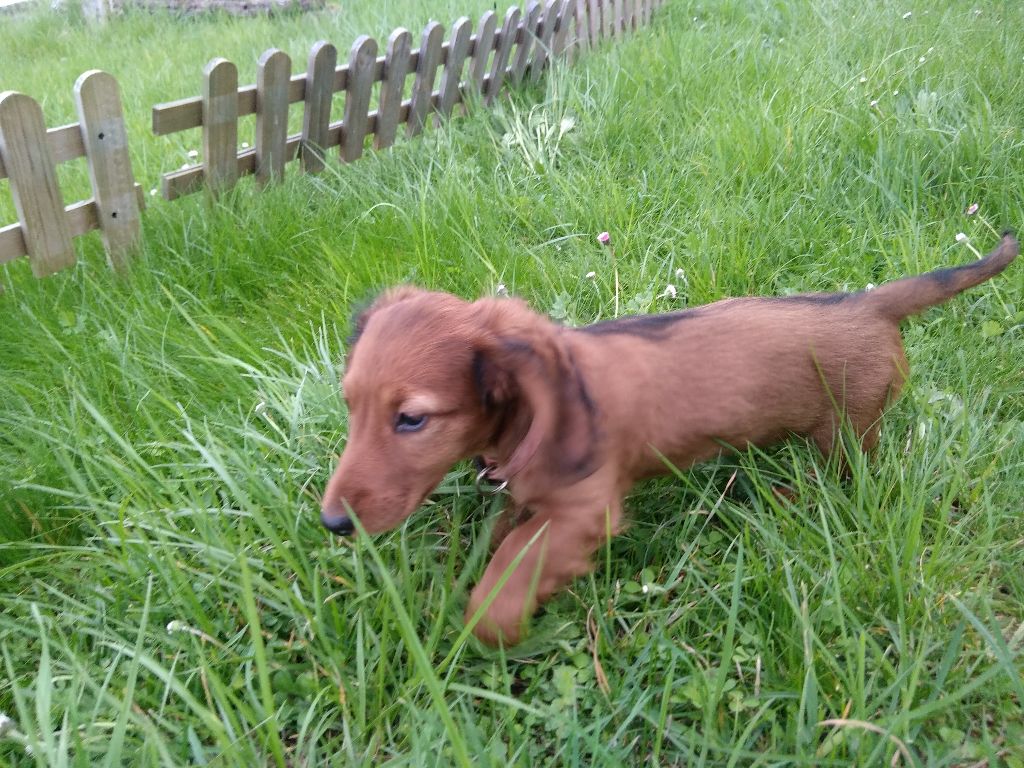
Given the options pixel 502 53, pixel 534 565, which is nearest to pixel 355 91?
pixel 502 53

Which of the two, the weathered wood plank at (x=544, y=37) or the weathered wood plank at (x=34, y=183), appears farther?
the weathered wood plank at (x=544, y=37)

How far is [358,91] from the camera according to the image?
4.40 metres

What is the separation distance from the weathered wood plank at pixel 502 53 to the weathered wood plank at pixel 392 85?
826 mm

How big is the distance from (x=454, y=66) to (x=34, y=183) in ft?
8.95

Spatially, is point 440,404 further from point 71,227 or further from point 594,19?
point 594,19

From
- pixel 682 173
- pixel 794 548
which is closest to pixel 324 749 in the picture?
pixel 794 548

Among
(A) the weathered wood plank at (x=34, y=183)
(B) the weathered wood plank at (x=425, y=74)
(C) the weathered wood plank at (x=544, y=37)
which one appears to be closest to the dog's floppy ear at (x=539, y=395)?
(A) the weathered wood plank at (x=34, y=183)

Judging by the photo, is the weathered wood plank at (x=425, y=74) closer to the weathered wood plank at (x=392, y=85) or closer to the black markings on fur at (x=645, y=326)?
the weathered wood plank at (x=392, y=85)

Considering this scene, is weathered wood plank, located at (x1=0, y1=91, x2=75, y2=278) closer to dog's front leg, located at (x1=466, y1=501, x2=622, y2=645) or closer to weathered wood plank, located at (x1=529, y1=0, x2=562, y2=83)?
dog's front leg, located at (x1=466, y1=501, x2=622, y2=645)

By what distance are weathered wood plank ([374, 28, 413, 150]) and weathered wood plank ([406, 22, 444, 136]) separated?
0.13 m

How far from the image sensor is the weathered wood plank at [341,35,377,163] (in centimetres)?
432

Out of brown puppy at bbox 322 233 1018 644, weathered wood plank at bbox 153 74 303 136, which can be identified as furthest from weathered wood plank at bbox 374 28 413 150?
brown puppy at bbox 322 233 1018 644

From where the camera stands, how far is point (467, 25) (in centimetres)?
498

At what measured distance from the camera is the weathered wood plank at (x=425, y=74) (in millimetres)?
4750
